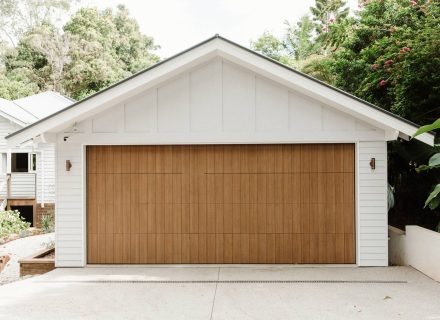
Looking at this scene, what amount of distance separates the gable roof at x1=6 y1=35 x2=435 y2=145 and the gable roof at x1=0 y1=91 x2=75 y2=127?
32.0 ft

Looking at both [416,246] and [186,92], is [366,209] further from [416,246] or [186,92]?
[186,92]

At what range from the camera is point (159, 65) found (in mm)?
7141

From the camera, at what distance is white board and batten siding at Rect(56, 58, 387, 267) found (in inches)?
303

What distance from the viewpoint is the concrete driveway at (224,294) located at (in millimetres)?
5430

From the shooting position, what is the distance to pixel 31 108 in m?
20.1

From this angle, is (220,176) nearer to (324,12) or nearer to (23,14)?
(324,12)

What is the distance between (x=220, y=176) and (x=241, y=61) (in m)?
2.08

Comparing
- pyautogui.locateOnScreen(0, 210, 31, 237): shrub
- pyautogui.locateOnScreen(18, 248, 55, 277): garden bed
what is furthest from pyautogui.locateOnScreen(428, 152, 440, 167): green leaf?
pyautogui.locateOnScreen(0, 210, 31, 237): shrub

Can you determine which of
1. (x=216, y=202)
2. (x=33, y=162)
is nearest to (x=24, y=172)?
(x=33, y=162)

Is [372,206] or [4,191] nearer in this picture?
[372,206]

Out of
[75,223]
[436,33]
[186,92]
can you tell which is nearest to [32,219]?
[75,223]

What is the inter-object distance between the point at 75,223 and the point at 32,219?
38.9 ft

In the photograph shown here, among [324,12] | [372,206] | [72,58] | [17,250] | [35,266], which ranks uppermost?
[324,12]

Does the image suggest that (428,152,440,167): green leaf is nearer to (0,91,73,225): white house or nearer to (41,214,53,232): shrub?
(41,214,53,232): shrub
